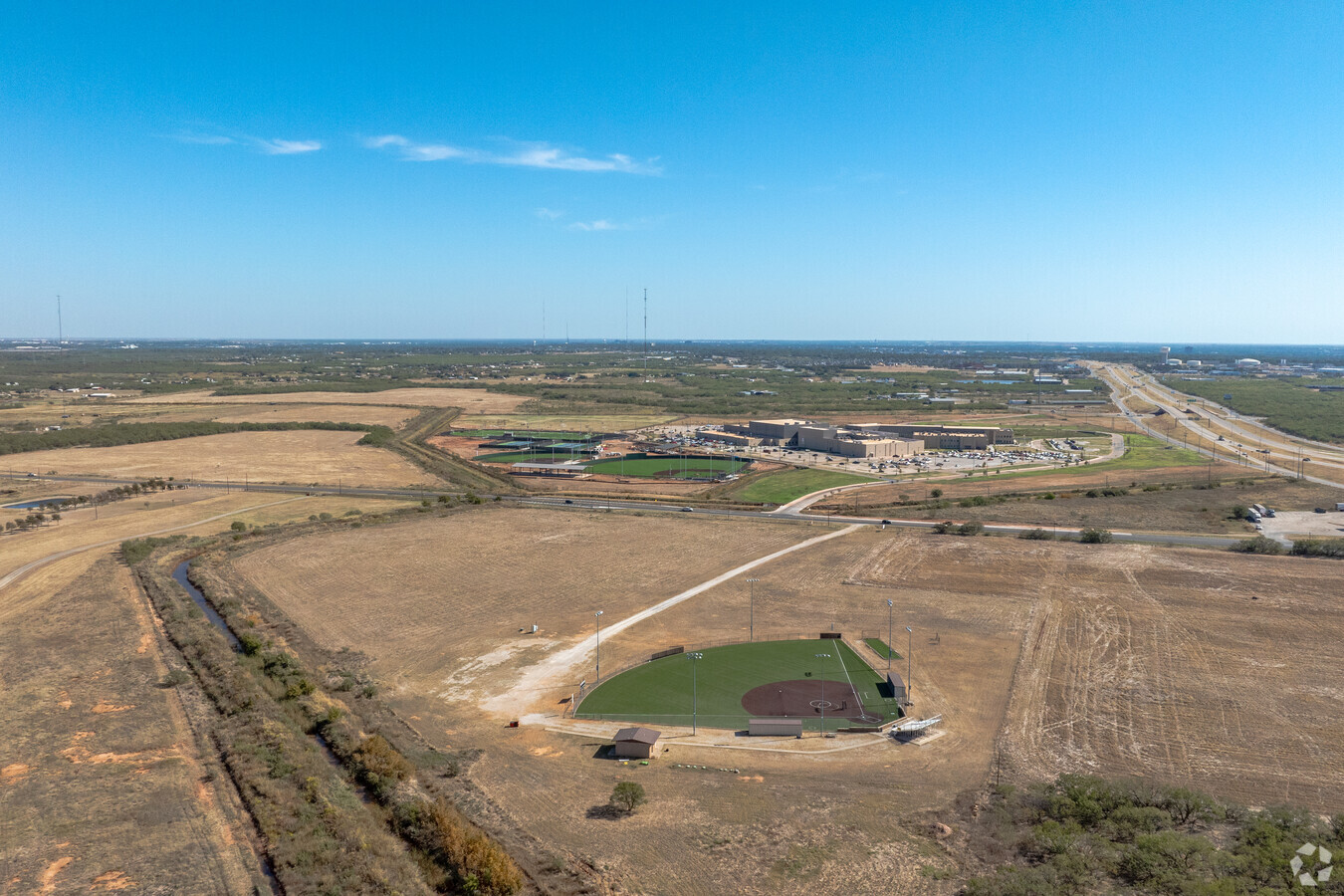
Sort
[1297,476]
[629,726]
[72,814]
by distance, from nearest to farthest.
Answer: [72,814] < [629,726] < [1297,476]

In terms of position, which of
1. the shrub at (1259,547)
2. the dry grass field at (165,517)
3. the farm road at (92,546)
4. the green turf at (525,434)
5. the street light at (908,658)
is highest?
the green turf at (525,434)

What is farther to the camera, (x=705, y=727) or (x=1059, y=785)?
(x=705, y=727)

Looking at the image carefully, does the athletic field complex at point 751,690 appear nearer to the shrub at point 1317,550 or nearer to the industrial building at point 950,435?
the shrub at point 1317,550

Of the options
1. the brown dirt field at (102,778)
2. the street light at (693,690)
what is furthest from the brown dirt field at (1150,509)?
the brown dirt field at (102,778)

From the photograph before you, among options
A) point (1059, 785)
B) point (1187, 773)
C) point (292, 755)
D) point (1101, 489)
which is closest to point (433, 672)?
point (292, 755)

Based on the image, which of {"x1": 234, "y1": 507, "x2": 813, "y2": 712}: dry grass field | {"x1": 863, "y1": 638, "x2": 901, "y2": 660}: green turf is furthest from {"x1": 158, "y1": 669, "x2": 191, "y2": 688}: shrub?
{"x1": 863, "y1": 638, "x2": 901, "y2": 660}: green turf

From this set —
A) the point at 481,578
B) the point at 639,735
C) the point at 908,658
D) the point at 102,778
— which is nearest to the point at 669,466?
the point at 481,578

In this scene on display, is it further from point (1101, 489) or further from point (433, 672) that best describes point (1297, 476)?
point (433, 672)
